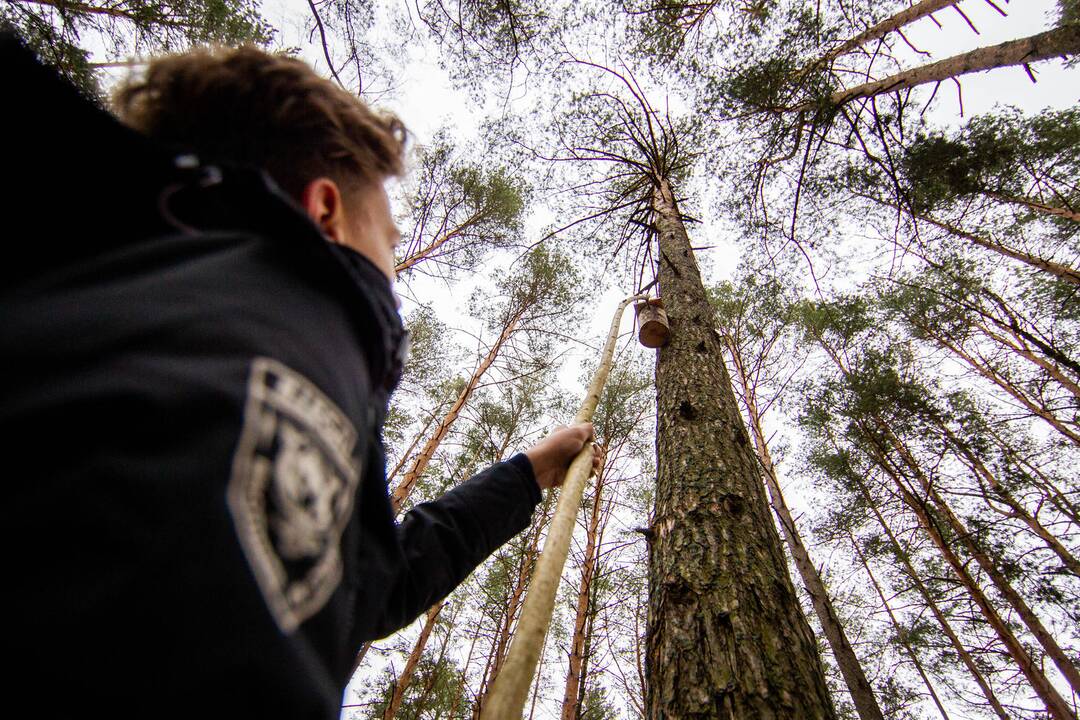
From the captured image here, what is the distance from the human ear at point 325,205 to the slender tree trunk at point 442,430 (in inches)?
168

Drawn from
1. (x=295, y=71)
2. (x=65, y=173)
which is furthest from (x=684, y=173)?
(x=65, y=173)

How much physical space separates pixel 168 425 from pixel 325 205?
0.60m

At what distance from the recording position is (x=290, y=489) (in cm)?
45

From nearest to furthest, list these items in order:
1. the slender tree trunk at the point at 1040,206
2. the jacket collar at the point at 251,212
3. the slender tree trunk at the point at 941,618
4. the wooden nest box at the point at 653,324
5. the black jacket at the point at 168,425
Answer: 1. the black jacket at the point at 168,425
2. the jacket collar at the point at 251,212
3. the wooden nest box at the point at 653,324
4. the slender tree trunk at the point at 1040,206
5. the slender tree trunk at the point at 941,618

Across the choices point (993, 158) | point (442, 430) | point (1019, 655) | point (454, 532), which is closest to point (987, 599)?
point (1019, 655)

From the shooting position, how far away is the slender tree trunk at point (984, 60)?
4.34 metres

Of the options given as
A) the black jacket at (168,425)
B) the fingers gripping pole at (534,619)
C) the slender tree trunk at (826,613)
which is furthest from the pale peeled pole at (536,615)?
the slender tree trunk at (826,613)

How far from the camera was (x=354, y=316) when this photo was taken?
65 centimetres

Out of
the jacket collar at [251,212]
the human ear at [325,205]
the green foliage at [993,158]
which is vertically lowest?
the jacket collar at [251,212]

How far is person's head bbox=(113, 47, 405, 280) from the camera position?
883mm

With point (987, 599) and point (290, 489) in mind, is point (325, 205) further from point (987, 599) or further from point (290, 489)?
point (987, 599)

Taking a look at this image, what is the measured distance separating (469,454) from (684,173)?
8.78 m

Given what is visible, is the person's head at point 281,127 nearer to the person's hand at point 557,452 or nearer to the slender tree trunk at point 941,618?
the person's hand at point 557,452

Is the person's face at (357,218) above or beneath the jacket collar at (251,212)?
above
